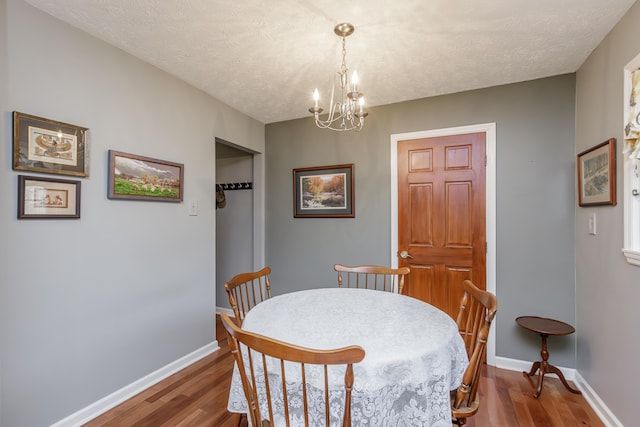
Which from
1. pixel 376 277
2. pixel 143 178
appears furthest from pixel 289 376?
pixel 143 178

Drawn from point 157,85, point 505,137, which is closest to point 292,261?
point 157,85

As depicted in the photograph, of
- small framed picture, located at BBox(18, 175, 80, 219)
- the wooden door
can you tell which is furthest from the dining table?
small framed picture, located at BBox(18, 175, 80, 219)

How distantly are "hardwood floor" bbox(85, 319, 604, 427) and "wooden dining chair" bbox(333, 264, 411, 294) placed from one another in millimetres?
956

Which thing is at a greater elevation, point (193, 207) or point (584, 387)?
point (193, 207)

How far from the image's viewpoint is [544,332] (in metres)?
2.12

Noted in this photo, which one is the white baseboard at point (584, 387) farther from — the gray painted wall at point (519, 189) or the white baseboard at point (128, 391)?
the white baseboard at point (128, 391)

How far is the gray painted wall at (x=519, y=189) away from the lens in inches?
93.8

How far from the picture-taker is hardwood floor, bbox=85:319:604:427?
1.85m

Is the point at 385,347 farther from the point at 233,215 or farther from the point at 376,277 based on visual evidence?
the point at 233,215

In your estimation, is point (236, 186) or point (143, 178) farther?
point (236, 186)

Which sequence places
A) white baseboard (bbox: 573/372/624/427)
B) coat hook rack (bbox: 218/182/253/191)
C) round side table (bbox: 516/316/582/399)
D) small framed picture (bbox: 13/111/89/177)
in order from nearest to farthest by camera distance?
small framed picture (bbox: 13/111/89/177) < white baseboard (bbox: 573/372/624/427) < round side table (bbox: 516/316/582/399) < coat hook rack (bbox: 218/182/253/191)

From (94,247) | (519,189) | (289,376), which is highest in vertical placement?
(519,189)

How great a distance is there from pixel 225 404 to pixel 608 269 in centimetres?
262

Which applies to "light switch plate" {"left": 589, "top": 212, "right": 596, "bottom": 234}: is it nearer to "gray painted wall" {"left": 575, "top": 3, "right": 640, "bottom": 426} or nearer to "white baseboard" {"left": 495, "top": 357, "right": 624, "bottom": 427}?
"gray painted wall" {"left": 575, "top": 3, "right": 640, "bottom": 426}
